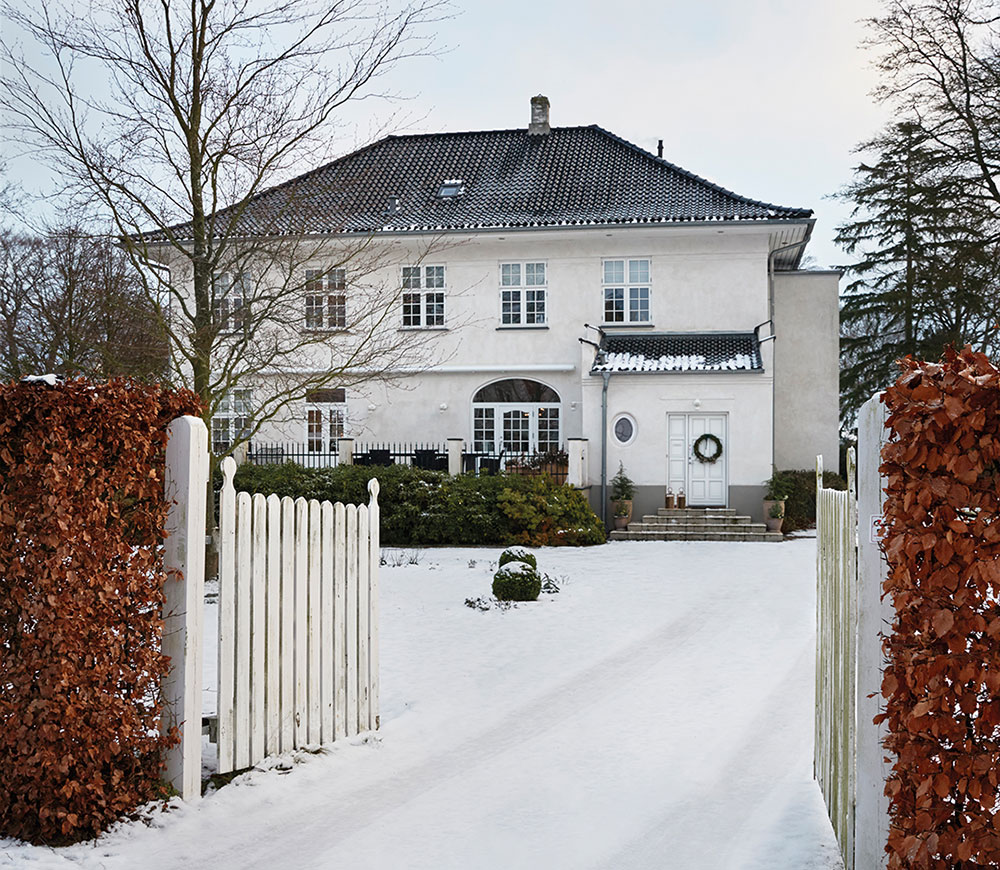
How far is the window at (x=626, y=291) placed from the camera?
82.7 ft

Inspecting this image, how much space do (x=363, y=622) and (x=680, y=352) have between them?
58.4 feet

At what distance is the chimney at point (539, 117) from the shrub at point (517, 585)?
1937 cm

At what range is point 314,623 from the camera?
20.8 ft

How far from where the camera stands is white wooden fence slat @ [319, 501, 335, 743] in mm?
6449

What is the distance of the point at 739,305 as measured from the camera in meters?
24.6

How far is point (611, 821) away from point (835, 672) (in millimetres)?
1464

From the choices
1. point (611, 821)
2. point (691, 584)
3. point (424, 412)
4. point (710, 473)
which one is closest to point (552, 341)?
point (424, 412)

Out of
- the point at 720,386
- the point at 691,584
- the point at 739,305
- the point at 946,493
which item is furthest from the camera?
the point at 739,305

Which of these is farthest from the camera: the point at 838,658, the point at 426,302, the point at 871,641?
the point at 426,302

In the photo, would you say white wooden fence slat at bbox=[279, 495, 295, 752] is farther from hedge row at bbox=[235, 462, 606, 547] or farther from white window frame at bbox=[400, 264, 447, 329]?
white window frame at bbox=[400, 264, 447, 329]

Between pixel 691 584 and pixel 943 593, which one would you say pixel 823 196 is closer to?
pixel 691 584

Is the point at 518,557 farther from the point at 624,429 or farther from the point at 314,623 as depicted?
the point at 624,429

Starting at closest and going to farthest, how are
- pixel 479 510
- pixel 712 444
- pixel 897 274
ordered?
pixel 479 510 → pixel 712 444 → pixel 897 274

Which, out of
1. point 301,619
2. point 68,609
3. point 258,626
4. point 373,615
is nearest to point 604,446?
point 373,615
